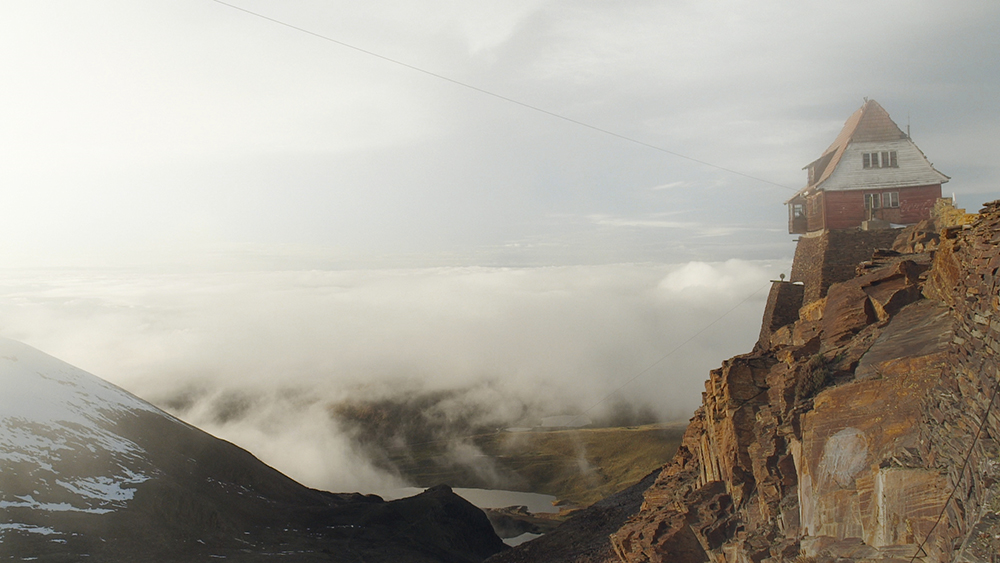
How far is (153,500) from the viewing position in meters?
74.7

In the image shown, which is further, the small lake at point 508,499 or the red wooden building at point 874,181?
the small lake at point 508,499

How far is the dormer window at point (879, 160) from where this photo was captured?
1624 inches

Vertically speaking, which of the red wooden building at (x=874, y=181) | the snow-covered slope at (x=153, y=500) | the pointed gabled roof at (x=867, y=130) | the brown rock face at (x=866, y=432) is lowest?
the snow-covered slope at (x=153, y=500)

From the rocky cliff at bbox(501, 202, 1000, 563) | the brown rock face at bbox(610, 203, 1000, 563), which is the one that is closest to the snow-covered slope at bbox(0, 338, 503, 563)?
the rocky cliff at bbox(501, 202, 1000, 563)

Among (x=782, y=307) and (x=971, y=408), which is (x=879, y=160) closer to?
(x=782, y=307)

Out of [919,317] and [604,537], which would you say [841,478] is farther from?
[604,537]

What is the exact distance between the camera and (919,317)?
2373 centimetres

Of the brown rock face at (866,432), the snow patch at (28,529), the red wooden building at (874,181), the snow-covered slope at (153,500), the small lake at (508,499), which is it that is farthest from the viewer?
the small lake at (508,499)

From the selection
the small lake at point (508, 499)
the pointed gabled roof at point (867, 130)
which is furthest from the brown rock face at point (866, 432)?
the small lake at point (508, 499)

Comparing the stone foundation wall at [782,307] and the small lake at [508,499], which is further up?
the stone foundation wall at [782,307]

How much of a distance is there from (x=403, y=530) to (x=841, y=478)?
7249 centimetres

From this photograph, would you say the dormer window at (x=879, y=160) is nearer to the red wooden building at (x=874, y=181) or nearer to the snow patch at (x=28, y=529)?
the red wooden building at (x=874, y=181)

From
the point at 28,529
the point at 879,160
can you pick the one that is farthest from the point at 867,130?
the point at 28,529

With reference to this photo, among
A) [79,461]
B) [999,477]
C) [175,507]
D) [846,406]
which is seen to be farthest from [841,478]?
[79,461]
